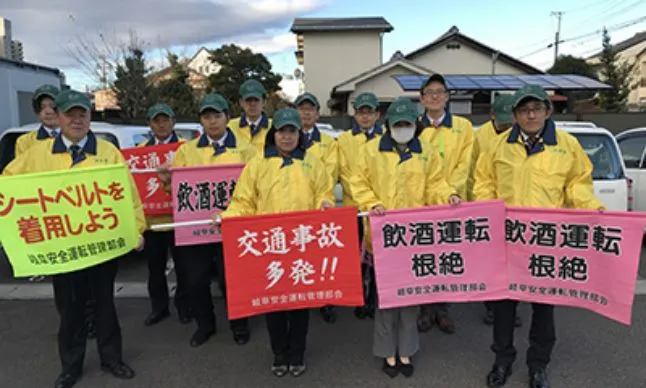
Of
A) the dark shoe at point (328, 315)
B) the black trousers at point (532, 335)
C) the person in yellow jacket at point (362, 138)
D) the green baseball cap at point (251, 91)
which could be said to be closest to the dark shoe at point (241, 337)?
the dark shoe at point (328, 315)

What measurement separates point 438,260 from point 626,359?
1.73 m

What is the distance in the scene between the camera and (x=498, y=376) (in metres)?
3.47

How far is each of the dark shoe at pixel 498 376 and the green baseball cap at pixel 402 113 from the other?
1.83 m

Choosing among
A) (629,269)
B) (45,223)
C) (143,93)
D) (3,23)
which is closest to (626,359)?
(629,269)

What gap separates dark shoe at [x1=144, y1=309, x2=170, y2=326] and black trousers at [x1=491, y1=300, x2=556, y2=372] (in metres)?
3.01

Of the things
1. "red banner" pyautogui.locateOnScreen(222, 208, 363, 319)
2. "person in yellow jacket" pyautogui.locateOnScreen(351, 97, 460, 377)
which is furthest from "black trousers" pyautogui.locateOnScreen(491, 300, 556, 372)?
"red banner" pyautogui.locateOnScreen(222, 208, 363, 319)

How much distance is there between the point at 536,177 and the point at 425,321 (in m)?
1.79

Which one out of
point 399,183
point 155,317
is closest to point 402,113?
point 399,183

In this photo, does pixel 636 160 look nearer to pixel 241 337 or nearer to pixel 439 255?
pixel 439 255

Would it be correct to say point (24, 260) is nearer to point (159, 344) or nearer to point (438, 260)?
point (159, 344)

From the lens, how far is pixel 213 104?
4.03 meters

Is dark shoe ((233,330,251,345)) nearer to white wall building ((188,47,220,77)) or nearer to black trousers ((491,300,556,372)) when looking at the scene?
black trousers ((491,300,556,372))

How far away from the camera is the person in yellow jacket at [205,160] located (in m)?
4.07

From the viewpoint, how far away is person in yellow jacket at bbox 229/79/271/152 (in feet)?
16.2
